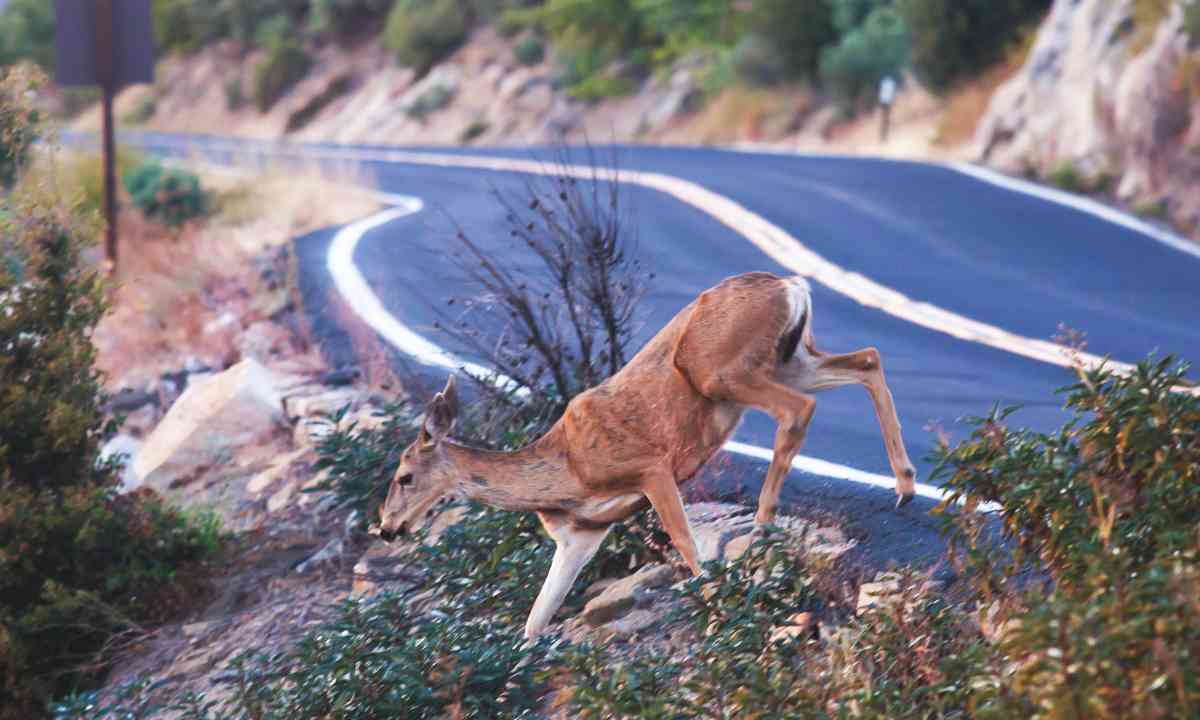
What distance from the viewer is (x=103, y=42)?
1767 cm

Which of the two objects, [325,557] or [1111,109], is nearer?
[325,557]

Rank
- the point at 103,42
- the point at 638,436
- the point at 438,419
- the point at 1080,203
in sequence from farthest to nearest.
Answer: the point at 1080,203 < the point at 103,42 < the point at 438,419 < the point at 638,436

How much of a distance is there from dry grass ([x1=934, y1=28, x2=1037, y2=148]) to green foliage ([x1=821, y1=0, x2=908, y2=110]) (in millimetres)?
3815

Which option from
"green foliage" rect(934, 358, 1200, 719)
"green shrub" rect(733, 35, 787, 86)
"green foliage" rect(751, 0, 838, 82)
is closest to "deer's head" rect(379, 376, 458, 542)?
"green foliage" rect(934, 358, 1200, 719)

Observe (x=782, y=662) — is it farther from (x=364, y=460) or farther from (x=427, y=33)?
(x=427, y=33)

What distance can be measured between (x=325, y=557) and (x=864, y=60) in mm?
27477

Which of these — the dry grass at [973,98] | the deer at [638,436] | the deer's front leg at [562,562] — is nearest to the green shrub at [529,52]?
the dry grass at [973,98]

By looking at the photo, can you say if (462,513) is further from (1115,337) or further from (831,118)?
(831,118)

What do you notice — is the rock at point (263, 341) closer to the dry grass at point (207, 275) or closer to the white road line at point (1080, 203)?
the dry grass at point (207, 275)

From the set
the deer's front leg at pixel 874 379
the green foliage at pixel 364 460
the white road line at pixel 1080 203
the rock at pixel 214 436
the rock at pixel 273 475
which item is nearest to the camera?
the deer's front leg at pixel 874 379

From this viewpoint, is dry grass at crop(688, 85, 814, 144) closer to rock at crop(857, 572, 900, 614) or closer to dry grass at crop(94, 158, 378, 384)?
dry grass at crop(94, 158, 378, 384)

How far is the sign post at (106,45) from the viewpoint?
17506mm

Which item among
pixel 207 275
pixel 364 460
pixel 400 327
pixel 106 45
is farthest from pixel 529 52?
pixel 364 460

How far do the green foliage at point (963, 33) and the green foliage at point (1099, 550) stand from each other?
26070mm
